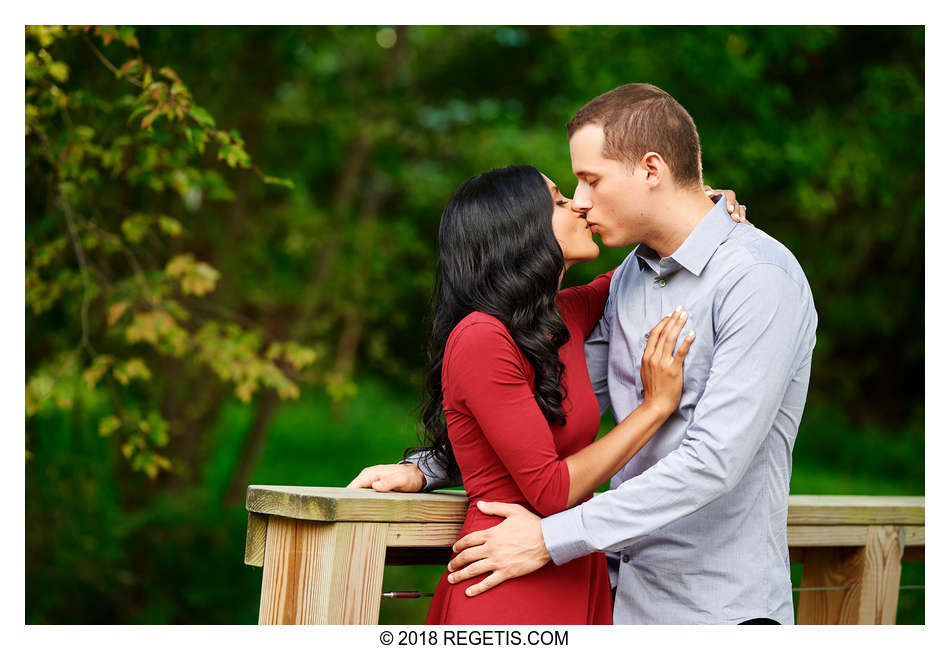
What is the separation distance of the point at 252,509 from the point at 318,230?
6.29 m

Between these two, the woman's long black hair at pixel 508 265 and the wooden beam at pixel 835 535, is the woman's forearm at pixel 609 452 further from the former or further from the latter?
the wooden beam at pixel 835 535

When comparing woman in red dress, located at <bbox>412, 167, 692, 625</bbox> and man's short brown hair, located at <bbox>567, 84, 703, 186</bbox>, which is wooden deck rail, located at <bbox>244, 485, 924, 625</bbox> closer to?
woman in red dress, located at <bbox>412, 167, 692, 625</bbox>

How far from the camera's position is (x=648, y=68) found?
701 centimetres

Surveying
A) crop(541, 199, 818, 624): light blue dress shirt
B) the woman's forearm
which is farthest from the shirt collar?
the woman's forearm

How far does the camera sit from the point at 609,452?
84.2 inches

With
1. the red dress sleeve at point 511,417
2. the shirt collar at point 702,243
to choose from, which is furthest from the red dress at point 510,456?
the shirt collar at point 702,243

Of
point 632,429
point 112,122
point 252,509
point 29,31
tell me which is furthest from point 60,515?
point 632,429

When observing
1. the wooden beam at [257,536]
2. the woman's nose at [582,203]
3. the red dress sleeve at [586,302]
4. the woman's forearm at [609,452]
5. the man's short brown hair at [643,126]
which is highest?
the man's short brown hair at [643,126]

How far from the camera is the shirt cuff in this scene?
6.80ft

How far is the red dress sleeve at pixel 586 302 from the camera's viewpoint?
2.53m

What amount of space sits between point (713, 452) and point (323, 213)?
6958 mm

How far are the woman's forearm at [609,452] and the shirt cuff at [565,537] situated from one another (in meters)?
0.04
